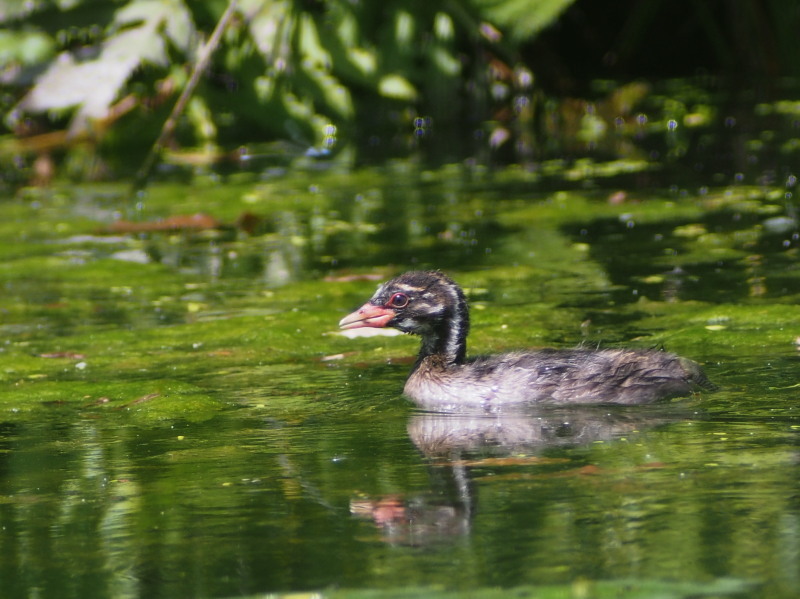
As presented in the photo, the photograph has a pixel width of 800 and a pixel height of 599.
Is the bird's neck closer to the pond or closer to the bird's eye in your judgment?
the bird's eye

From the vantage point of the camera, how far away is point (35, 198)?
14.3 m

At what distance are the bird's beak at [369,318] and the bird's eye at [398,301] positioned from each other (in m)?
0.04


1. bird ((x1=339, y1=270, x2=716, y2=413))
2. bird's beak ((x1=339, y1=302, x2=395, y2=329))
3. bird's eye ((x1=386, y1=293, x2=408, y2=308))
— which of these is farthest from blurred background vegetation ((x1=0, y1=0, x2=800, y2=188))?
bird ((x1=339, y1=270, x2=716, y2=413))

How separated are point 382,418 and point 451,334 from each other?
951 millimetres

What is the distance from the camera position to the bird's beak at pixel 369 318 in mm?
7535

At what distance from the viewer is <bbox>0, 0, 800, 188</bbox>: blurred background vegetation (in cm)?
1474

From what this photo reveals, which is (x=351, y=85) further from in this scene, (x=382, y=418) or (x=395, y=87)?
(x=382, y=418)

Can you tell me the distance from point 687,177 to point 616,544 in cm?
908

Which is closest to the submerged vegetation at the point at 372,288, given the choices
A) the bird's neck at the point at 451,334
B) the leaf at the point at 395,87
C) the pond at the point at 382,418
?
the pond at the point at 382,418

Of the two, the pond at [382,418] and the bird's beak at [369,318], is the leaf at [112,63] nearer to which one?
the pond at [382,418]

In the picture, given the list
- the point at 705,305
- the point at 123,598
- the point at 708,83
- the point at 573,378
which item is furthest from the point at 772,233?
the point at 708,83

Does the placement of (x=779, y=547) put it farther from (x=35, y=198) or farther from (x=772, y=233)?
(x=35, y=198)

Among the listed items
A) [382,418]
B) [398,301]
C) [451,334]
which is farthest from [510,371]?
[398,301]

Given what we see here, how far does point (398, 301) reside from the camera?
24.5 ft
